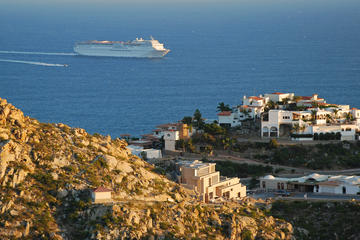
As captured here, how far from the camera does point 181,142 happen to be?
2638 inches

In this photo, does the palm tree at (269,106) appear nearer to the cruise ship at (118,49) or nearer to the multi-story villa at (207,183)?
the multi-story villa at (207,183)

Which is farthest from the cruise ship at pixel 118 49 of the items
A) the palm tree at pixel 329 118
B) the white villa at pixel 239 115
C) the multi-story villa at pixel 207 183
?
the multi-story villa at pixel 207 183

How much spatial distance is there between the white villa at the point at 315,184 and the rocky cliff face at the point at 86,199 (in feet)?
30.7

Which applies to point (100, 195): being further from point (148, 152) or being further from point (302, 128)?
point (302, 128)

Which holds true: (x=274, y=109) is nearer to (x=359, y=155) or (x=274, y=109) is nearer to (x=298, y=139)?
(x=298, y=139)

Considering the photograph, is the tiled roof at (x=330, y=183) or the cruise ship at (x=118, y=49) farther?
the cruise ship at (x=118, y=49)

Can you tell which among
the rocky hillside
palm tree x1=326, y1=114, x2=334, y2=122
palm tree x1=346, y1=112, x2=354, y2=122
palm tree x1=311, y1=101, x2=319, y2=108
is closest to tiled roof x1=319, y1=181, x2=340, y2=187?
the rocky hillside

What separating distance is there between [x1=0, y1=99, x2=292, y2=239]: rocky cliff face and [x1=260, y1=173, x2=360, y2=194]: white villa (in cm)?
934

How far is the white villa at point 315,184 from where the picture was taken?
50594 millimetres

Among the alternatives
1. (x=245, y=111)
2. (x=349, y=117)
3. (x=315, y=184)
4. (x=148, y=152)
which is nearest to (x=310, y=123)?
(x=349, y=117)

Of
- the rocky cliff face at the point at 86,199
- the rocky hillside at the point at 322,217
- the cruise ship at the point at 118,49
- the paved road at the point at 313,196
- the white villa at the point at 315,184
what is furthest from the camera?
the cruise ship at the point at 118,49

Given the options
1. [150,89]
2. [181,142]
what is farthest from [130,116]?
[181,142]

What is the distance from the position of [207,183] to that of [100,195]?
11.6 meters

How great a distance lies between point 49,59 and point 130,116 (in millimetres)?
75695
